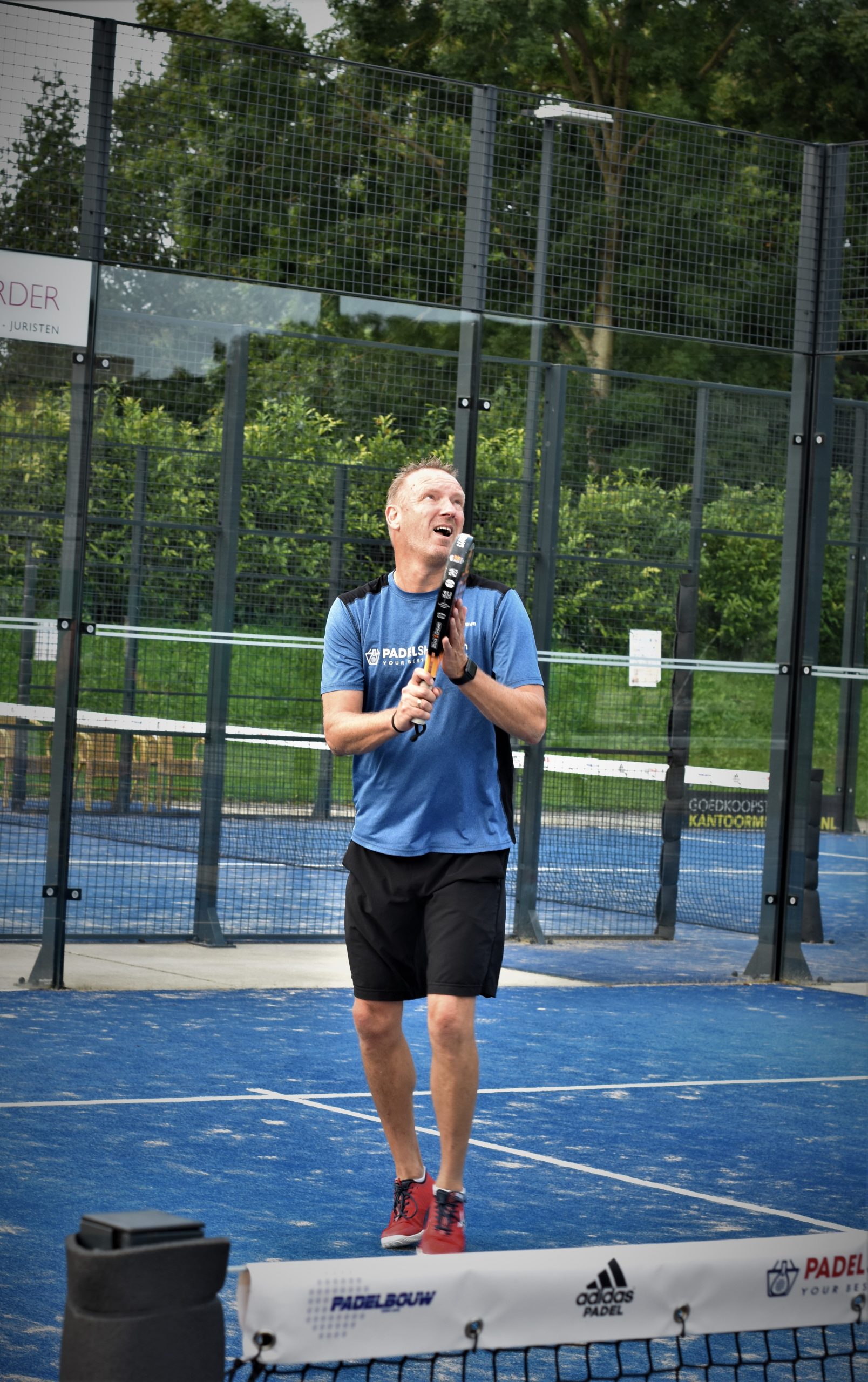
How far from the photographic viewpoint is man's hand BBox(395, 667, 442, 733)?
14.0ft

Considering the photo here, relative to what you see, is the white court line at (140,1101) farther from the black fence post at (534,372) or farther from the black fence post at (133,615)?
A: the black fence post at (534,372)

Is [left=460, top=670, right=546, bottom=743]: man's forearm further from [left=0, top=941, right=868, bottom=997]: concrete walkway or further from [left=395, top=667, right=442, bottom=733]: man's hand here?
[left=0, top=941, right=868, bottom=997]: concrete walkway

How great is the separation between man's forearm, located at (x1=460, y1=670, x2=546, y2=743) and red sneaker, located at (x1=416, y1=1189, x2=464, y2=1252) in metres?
1.07

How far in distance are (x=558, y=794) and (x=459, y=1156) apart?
19.3 feet

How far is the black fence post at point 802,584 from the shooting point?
9.72 metres

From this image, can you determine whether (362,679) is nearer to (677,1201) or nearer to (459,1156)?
(459,1156)

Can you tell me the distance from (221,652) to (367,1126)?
3.75 meters

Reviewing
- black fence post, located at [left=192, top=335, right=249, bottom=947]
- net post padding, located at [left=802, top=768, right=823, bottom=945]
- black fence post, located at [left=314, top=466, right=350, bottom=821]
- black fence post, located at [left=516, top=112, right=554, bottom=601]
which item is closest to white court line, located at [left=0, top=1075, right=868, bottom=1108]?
net post padding, located at [left=802, top=768, right=823, bottom=945]

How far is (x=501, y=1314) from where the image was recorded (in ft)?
7.75

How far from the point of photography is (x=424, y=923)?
15.2 feet

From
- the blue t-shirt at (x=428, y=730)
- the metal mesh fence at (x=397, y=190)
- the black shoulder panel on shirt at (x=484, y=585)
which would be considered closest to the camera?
the blue t-shirt at (x=428, y=730)

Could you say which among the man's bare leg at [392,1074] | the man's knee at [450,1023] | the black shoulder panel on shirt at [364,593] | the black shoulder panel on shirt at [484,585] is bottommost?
the man's bare leg at [392,1074]

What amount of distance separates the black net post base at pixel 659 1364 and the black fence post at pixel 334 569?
569cm

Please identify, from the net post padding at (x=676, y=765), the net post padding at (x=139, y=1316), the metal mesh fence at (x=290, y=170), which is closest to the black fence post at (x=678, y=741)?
the net post padding at (x=676, y=765)
